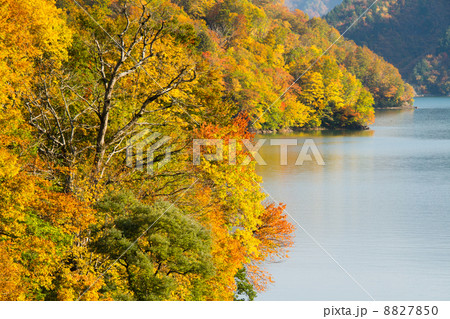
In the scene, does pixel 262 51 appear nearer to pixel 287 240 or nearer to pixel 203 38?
pixel 203 38

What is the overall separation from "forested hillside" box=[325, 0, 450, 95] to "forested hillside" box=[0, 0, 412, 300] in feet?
521

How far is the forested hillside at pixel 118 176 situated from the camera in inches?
551

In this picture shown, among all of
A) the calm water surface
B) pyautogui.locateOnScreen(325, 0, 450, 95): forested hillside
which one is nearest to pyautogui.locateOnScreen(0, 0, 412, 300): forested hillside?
the calm water surface

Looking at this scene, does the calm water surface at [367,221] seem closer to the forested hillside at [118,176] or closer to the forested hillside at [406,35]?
the forested hillside at [118,176]

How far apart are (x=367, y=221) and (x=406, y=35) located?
592 ft

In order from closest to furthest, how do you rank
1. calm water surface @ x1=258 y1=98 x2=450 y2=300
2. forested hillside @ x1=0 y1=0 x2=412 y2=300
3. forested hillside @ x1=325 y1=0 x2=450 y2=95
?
forested hillside @ x1=0 y1=0 x2=412 y2=300
calm water surface @ x1=258 y1=98 x2=450 y2=300
forested hillside @ x1=325 y1=0 x2=450 y2=95

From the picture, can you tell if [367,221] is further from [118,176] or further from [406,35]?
[406,35]

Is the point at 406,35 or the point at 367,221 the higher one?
the point at 406,35

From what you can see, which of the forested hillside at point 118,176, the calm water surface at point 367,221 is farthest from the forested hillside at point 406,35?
the forested hillside at point 118,176

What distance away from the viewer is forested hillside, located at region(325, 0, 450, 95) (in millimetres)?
176625

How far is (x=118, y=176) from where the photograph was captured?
62.5 ft

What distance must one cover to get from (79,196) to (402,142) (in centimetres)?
5095

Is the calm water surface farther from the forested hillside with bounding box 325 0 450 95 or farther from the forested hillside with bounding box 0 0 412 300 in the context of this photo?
the forested hillside with bounding box 325 0 450 95

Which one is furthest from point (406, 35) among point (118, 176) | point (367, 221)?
point (118, 176)
